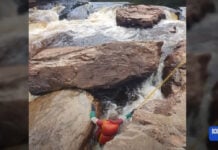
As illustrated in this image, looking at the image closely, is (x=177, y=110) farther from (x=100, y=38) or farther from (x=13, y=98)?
(x=13, y=98)

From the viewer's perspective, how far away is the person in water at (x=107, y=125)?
6.23 feet

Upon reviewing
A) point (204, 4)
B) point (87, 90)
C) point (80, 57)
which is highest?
point (204, 4)

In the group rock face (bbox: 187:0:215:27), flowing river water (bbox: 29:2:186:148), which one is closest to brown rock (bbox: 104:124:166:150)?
flowing river water (bbox: 29:2:186:148)

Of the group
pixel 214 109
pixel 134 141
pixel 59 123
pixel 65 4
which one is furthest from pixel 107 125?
pixel 65 4

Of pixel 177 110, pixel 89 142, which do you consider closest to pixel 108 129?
pixel 89 142

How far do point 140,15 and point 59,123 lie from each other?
818 millimetres

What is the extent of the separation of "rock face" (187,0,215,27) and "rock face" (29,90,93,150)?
816mm

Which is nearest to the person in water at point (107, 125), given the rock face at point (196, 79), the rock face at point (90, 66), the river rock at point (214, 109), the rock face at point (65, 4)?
the rock face at point (90, 66)

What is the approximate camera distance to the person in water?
1.90m

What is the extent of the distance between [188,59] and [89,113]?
0.68 meters

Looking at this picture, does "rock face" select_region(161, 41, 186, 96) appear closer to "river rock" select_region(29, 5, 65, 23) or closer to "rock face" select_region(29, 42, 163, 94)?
"rock face" select_region(29, 42, 163, 94)

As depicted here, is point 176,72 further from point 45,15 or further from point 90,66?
point 45,15

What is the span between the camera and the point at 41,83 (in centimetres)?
190

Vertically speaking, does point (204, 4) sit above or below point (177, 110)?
above
